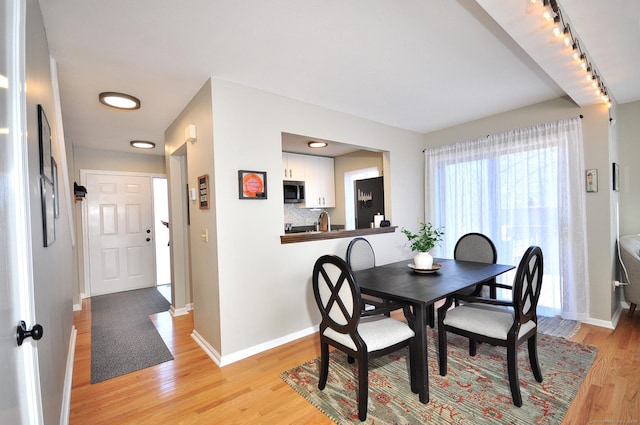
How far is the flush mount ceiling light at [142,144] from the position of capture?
4357mm

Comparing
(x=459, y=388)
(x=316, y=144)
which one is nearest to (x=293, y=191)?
(x=316, y=144)

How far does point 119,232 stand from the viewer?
497 centimetres

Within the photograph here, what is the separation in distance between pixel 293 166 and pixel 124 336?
3196 millimetres

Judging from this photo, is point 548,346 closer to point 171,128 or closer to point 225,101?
point 225,101

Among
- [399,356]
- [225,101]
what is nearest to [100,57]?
[225,101]

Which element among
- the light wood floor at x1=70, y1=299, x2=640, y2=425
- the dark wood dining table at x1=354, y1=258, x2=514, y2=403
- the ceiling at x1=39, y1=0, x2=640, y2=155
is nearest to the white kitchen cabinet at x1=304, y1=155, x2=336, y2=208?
the ceiling at x1=39, y1=0, x2=640, y2=155

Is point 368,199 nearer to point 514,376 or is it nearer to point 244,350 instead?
point 244,350

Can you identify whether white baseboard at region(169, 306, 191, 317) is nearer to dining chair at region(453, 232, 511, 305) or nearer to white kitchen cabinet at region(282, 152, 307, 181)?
white kitchen cabinet at region(282, 152, 307, 181)

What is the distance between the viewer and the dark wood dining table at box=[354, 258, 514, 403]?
1.89 metres

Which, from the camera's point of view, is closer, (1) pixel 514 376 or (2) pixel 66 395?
(1) pixel 514 376

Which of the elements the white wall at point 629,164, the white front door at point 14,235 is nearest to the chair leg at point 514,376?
the white front door at point 14,235

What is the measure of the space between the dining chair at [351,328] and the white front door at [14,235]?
4.42 feet

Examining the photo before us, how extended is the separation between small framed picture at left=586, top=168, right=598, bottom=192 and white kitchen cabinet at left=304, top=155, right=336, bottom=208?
3.60 m

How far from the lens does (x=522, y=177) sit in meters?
3.44
